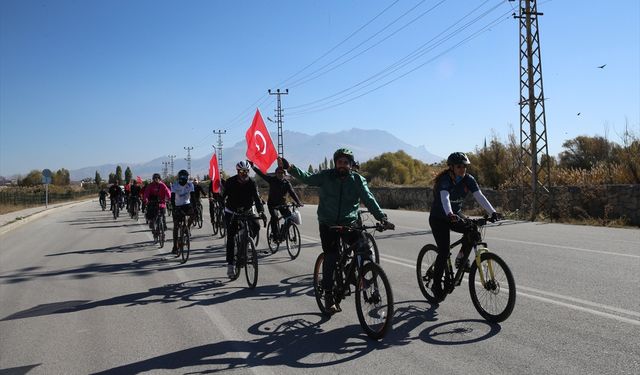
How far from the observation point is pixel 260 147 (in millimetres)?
10992

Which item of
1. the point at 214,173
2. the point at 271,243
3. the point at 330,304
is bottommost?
the point at 330,304

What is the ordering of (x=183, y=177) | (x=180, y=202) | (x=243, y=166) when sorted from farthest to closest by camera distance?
1. (x=180, y=202)
2. (x=183, y=177)
3. (x=243, y=166)

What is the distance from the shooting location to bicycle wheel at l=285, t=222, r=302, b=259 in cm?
1073

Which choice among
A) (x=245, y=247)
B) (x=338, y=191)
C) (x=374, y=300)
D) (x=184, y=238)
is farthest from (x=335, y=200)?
(x=184, y=238)

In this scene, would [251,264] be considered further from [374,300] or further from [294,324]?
[374,300]

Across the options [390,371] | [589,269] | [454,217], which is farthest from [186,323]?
[589,269]

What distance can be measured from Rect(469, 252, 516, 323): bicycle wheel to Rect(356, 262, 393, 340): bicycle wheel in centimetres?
124

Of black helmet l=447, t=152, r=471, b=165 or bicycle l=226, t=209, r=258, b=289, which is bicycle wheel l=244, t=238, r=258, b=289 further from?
black helmet l=447, t=152, r=471, b=165

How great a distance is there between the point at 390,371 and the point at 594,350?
1.79 metres

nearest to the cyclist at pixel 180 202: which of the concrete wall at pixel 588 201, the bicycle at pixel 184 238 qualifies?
the bicycle at pixel 184 238

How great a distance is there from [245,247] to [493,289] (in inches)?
157

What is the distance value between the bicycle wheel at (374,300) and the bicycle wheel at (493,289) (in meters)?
1.24

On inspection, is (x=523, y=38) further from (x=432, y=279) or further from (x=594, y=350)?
(x=594, y=350)

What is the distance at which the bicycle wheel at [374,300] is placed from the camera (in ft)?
16.0
